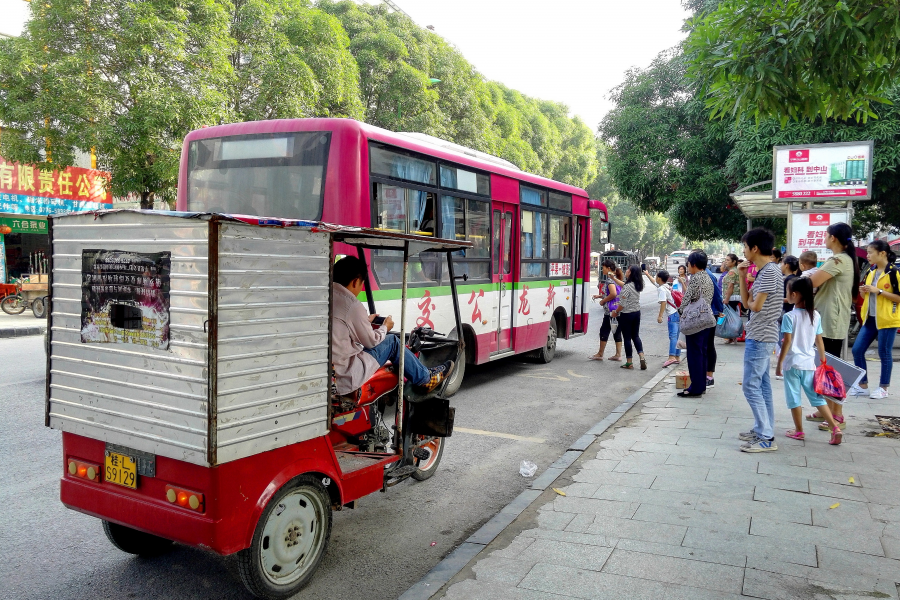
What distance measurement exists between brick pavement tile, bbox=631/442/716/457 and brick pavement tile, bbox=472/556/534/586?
2522 mm

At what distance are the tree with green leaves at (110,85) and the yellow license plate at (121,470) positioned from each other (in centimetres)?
1331

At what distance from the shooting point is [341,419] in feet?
13.9

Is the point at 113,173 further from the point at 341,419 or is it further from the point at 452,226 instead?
the point at 341,419

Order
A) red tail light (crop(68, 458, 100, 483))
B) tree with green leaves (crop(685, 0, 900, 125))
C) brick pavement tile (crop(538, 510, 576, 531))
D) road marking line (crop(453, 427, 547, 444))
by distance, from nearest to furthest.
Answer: red tail light (crop(68, 458, 100, 483))
brick pavement tile (crop(538, 510, 576, 531))
tree with green leaves (crop(685, 0, 900, 125))
road marking line (crop(453, 427, 547, 444))

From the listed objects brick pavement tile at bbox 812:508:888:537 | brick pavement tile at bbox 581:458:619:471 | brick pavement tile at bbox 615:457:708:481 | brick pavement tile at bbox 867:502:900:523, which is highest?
brick pavement tile at bbox 867:502:900:523

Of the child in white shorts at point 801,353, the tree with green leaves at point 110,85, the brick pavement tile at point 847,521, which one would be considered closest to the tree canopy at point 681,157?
the tree with green leaves at point 110,85

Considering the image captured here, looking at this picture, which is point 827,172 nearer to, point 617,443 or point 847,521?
point 617,443

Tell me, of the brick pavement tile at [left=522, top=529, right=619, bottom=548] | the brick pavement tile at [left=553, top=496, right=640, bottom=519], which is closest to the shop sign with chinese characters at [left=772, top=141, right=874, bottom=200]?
the brick pavement tile at [left=553, top=496, right=640, bottom=519]

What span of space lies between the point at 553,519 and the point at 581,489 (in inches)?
25.0

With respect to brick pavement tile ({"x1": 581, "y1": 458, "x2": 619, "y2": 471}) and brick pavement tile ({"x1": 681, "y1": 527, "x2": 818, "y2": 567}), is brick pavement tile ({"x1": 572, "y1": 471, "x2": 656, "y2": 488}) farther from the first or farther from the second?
brick pavement tile ({"x1": 681, "y1": 527, "x2": 818, "y2": 567})

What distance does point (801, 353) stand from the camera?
19.3ft

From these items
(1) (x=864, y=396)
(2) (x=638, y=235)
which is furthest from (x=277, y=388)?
(2) (x=638, y=235)

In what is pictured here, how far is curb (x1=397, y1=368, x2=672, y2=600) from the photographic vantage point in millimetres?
3426

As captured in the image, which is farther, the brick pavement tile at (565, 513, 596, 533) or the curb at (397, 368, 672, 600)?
the brick pavement tile at (565, 513, 596, 533)
